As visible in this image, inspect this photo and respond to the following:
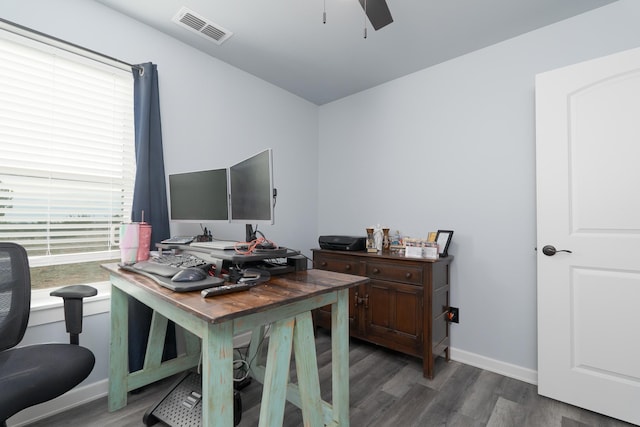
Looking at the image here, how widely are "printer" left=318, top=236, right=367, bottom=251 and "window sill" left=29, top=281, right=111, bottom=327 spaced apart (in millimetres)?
1707

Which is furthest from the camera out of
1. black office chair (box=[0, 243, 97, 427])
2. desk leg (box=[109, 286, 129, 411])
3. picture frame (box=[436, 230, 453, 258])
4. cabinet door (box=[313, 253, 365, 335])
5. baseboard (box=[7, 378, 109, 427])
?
cabinet door (box=[313, 253, 365, 335])

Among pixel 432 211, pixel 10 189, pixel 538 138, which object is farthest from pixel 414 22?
pixel 10 189

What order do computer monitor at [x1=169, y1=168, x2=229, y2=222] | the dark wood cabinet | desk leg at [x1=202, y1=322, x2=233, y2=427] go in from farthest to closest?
the dark wood cabinet, computer monitor at [x1=169, y1=168, x2=229, y2=222], desk leg at [x1=202, y1=322, x2=233, y2=427]

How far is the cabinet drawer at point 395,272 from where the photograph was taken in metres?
2.15

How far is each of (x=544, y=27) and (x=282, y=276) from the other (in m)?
2.48

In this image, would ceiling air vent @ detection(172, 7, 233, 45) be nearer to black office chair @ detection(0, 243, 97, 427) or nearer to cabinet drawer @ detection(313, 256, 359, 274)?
black office chair @ detection(0, 243, 97, 427)

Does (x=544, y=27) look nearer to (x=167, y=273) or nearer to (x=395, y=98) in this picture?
(x=395, y=98)

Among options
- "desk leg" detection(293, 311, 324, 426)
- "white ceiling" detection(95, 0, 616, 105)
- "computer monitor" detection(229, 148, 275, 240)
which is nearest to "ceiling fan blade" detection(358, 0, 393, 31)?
"white ceiling" detection(95, 0, 616, 105)

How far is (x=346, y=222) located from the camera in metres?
3.13

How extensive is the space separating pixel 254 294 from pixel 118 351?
3.85ft

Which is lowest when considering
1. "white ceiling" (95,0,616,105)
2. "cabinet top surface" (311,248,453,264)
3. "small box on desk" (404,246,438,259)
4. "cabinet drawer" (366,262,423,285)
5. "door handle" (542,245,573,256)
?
"cabinet drawer" (366,262,423,285)

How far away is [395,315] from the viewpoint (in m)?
2.26

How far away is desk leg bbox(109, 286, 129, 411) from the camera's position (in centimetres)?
164

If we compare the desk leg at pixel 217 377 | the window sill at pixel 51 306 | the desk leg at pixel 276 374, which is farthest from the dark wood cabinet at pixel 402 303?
the window sill at pixel 51 306
